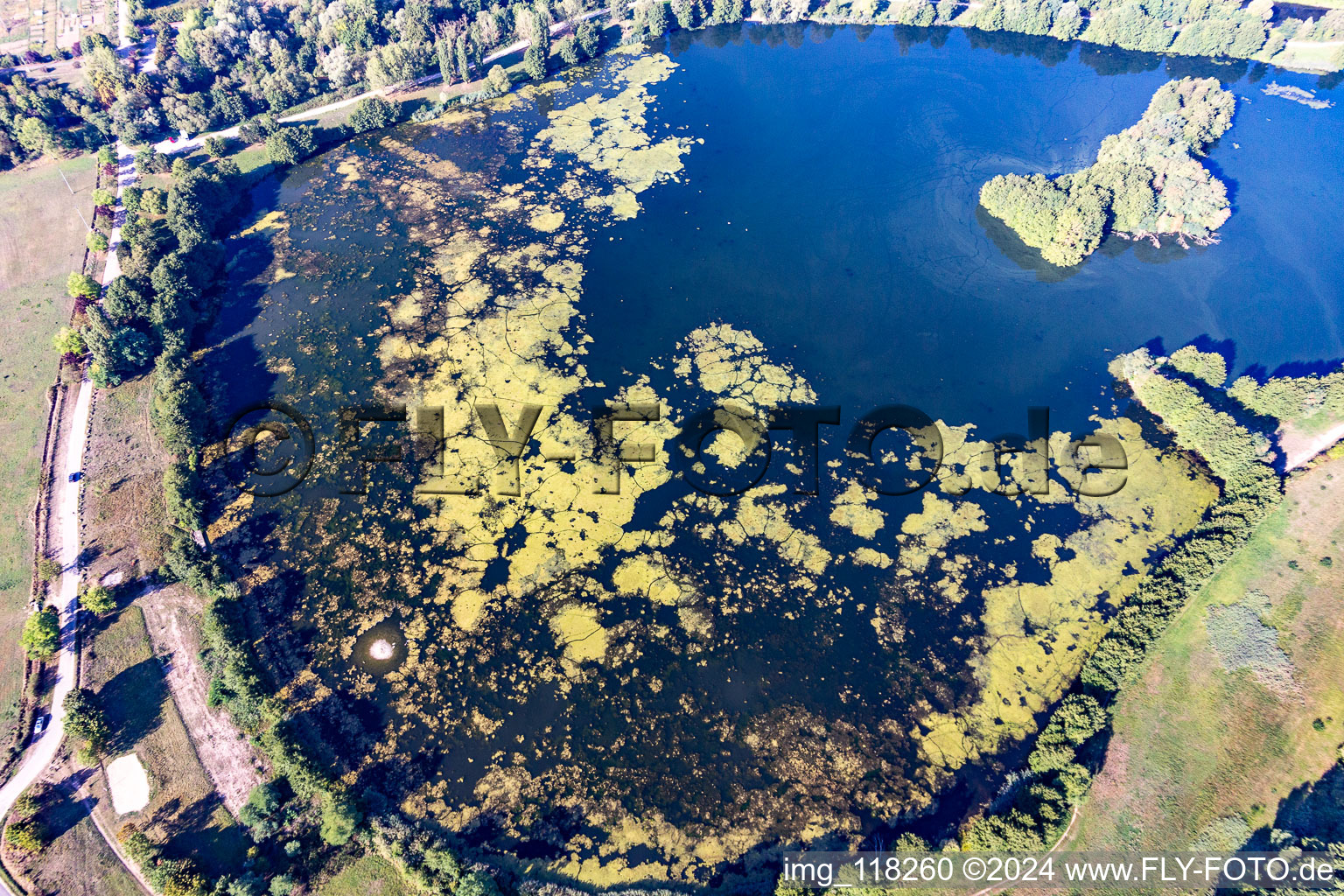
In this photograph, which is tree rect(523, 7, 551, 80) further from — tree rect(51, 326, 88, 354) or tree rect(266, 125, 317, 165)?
tree rect(51, 326, 88, 354)

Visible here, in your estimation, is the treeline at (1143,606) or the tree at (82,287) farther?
the tree at (82,287)

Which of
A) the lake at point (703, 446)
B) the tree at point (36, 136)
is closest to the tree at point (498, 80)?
the lake at point (703, 446)

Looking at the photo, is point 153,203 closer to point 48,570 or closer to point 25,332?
point 25,332

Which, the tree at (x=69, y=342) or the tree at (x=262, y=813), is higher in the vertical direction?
the tree at (x=69, y=342)

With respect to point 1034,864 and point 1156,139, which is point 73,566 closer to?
point 1034,864

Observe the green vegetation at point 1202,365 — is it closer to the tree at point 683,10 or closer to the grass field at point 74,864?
the grass field at point 74,864

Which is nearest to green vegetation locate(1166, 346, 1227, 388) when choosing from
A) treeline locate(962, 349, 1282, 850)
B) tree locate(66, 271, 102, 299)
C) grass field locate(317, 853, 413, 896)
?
treeline locate(962, 349, 1282, 850)
